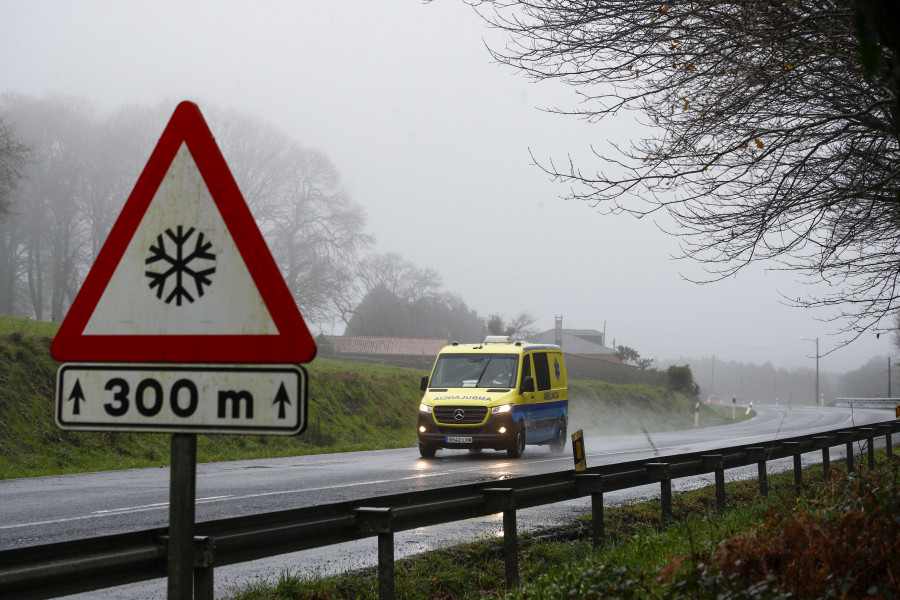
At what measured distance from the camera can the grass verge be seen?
173 inches

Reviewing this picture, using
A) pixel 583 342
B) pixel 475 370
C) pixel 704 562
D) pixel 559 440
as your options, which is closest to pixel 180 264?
pixel 704 562

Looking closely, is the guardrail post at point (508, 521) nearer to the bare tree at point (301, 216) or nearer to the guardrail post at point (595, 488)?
the guardrail post at point (595, 488)

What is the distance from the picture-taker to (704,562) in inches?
189

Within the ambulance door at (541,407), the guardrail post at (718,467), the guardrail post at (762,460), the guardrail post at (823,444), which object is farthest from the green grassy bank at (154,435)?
the guardrail post at (762,460)

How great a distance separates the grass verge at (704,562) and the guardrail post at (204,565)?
1.66 metres

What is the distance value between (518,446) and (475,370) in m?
1.97

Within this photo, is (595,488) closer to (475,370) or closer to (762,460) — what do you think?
(762,460)

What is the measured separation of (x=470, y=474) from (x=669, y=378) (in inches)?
2113

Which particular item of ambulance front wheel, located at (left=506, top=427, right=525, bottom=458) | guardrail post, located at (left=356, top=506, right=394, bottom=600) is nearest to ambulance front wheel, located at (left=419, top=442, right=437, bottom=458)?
ambulance front wheel, located at (left=506, top=427, right=525, bottom=458)

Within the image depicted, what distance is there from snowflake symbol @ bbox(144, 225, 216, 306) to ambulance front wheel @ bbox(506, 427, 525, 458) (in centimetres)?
1667

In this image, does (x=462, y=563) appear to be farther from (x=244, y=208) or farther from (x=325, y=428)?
(x=325, y=428)

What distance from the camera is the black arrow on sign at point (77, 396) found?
2.77 m

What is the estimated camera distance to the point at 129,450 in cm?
2052

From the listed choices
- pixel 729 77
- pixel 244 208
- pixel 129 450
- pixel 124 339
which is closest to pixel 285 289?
A: pixel 244 208
